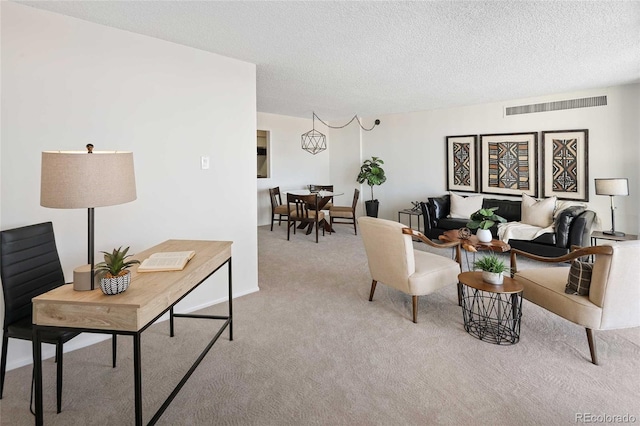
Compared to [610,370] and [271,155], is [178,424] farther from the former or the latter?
[271,155]

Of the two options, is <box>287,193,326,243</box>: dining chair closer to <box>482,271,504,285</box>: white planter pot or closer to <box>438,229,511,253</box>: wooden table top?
<box>438,229,511,253</box>: wooden table top

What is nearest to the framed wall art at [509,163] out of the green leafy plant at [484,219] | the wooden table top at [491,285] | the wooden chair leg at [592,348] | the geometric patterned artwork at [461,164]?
the geometric patterned artwork at [461,164]

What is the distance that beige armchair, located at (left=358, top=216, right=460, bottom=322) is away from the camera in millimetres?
2928

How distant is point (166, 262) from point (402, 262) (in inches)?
74.2

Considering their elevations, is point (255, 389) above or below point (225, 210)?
below

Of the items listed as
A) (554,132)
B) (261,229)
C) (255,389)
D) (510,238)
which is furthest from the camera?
(261,229)

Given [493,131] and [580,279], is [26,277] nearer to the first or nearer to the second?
[580,279]

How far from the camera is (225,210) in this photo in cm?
345

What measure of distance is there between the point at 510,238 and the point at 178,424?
186 inches

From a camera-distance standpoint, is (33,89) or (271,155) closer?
(33,89)

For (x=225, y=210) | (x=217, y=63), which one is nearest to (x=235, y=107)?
(x=217, y=63)

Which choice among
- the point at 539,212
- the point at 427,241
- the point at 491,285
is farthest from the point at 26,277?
the point at 539,212

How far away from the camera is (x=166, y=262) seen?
6.47 feet

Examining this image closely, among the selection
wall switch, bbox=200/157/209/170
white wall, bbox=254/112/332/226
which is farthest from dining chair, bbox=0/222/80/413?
white wall, bbox=254/112/332/226
